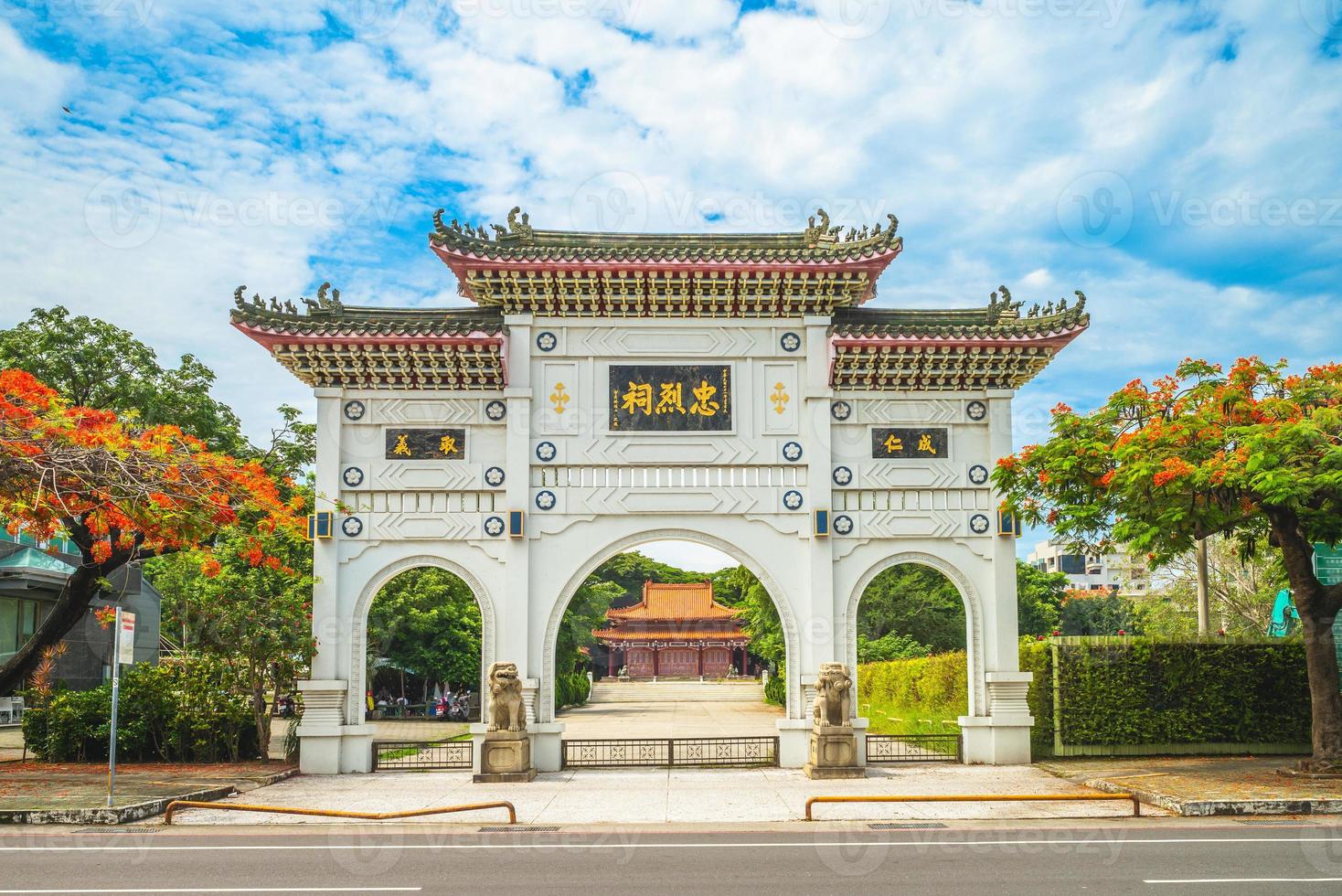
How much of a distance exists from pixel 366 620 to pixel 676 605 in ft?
145

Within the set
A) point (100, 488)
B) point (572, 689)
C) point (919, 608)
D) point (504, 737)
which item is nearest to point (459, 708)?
point (572, 689)

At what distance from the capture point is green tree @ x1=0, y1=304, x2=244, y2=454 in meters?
25.9

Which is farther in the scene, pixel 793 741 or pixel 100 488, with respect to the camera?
pixel 793 741

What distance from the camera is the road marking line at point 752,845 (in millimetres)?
10430

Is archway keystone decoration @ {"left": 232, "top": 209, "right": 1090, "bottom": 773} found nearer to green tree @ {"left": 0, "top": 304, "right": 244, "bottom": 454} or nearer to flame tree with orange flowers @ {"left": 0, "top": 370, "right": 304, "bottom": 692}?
flame tree with orange flowers @ {"left": 0, "top": 370, "right": 304, "bottom": 692}

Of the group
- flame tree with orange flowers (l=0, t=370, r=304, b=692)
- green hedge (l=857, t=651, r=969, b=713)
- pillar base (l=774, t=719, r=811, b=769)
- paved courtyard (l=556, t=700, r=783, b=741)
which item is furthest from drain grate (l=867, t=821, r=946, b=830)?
green hedge (l=857, t=651, r=969, b=713)

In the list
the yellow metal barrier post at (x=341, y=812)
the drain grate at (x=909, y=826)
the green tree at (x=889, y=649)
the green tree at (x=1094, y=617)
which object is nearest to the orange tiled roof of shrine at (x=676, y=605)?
the green tree at (x=1094, y=617)

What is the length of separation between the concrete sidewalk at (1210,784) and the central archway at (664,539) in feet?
13.3

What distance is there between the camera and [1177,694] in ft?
57.0

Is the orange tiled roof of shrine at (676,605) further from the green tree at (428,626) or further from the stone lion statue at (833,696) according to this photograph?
the stone lion statue at (833,696)

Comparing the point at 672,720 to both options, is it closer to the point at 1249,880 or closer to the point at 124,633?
the point at 124,633

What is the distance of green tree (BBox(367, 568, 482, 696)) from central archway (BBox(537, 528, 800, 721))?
509 inches

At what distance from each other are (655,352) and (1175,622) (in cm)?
2244

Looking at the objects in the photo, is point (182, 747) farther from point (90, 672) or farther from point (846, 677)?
point (90, 672)
